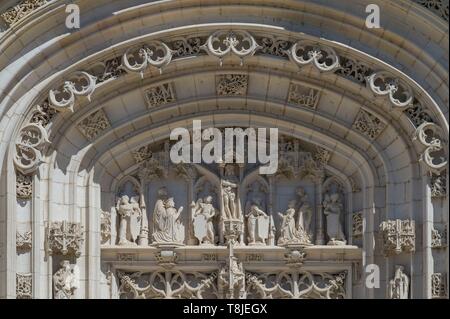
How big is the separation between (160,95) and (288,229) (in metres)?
2.92

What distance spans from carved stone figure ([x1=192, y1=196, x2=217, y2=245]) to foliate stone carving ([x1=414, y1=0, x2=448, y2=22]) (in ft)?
15.2

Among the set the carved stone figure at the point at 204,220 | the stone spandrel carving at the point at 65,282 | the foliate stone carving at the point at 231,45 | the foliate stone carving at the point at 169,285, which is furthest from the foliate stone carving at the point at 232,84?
the stone spandrel carving at the point at 65,282

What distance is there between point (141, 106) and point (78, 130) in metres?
1.07

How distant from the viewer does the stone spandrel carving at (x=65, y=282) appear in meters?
42.2

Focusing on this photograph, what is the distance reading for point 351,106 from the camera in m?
42.9

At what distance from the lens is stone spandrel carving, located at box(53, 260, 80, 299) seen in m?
42.2

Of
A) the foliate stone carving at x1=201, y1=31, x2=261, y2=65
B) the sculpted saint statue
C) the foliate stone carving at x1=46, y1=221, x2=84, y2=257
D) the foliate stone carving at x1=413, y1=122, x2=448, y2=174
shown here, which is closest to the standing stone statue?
the sculpted saint statue

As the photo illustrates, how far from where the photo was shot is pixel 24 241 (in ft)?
139

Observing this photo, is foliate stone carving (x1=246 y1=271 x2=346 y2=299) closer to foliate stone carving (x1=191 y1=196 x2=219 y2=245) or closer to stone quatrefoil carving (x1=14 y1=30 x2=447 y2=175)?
foliate stone carving (x1=191 y1=196 x2=219 y2=245)

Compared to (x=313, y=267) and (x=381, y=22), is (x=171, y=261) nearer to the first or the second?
(x=313, y=267)

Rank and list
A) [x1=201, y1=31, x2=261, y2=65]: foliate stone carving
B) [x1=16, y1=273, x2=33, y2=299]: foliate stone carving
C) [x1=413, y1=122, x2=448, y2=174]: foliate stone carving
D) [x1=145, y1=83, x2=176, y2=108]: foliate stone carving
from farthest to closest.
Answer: [x1=145, y1=83, x2=176, y2=108]: foliate stone carving < [x1=201, y1=31, x2=261, y2=65]: foliate stone carving < [x1=413, y1=122, x2=448, y2=174]: foliate stone carving < [x1=16, y1=273, x2=33, y2=299]: foliate stone carving

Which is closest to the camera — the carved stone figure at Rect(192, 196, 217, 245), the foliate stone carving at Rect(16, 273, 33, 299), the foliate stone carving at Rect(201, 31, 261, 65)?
the foliate stone carving at Rect(16, 273, 33, 299)

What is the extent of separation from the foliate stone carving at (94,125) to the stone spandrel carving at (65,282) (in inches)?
81.9

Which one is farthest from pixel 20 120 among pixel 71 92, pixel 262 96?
pixel 262 96
